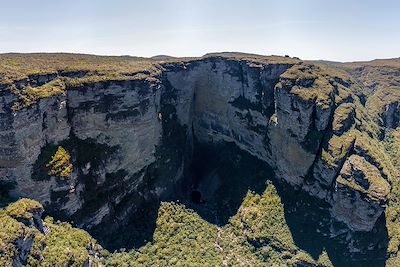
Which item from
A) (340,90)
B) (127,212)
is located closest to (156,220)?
(127,212)

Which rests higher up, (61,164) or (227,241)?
(61,164)

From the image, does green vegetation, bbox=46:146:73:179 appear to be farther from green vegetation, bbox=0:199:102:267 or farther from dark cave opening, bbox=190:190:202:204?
dark cave opening, bbox=190:190:202:204

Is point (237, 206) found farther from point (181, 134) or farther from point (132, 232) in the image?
point (132, 232)

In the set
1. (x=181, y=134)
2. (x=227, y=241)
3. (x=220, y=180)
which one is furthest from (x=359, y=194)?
(x=181, y=134)

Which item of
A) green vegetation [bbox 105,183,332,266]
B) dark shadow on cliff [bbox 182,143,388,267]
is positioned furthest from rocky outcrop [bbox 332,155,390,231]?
green vegetation [bbox 105,183,332,266]

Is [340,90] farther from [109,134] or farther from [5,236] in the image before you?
[5,236]

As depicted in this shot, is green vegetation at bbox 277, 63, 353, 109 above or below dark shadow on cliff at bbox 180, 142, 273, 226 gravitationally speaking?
above
